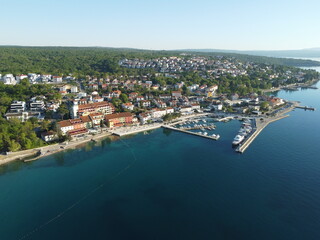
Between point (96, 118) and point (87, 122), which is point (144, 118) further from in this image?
point (87, 122)

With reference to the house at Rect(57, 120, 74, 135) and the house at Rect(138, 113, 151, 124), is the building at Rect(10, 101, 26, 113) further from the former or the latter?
the house at Rect(138, 113, 151, 124)

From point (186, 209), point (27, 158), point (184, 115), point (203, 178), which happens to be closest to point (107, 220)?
point (186, 209)

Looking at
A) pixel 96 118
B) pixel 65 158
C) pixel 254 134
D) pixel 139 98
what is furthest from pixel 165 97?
pixel 65 158

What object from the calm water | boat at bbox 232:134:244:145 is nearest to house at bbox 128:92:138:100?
the calm water

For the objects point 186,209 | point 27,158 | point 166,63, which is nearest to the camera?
point 186,209

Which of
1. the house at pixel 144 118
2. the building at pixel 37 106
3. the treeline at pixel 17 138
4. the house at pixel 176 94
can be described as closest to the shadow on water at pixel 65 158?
the treeline at pixel 17 138

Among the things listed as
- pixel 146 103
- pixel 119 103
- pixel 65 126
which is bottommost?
pixel 65 126

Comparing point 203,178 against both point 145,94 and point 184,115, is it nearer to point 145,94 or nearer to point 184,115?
point 184,115
